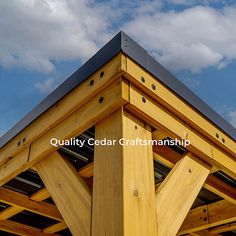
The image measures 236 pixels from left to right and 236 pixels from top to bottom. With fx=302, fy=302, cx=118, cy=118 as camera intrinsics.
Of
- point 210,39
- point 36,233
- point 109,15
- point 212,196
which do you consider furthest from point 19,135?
point 210,39

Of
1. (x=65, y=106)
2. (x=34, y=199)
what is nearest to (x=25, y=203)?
(x=34, y=199)

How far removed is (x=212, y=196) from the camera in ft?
9.03

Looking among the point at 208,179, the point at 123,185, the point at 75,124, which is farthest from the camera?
the point at 208,179

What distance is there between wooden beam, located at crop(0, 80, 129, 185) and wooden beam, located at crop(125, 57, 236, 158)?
87 millimetres

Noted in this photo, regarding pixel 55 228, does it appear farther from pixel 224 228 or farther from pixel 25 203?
pixel 224 228

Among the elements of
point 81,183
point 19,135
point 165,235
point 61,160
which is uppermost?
point 19,135

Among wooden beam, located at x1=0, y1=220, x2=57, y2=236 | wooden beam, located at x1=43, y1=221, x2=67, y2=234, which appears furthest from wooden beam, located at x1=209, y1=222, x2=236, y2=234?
wooden beam, located at x1=0, y1=220, x2=57, y2=236

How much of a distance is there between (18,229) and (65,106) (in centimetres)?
235

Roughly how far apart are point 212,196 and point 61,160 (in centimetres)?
178

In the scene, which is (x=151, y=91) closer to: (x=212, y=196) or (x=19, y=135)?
(x=19, y=135)

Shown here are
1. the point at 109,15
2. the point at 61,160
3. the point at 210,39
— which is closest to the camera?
the point at 61,160

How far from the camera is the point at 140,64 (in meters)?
1.32

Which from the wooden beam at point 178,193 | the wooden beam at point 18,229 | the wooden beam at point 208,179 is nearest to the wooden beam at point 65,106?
the wooden beam at point 178,193

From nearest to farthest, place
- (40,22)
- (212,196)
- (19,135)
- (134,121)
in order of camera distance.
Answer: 1. (134,121)
2. (19,135)
3. (212,196)
4. (40,22)
